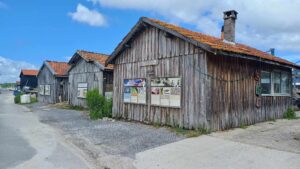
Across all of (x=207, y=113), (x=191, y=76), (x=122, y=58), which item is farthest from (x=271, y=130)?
(x=122, y=58)

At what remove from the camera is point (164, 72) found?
11.6 metres

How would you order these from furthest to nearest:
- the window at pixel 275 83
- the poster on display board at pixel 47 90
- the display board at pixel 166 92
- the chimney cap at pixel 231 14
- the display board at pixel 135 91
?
the poster on display board at pixel 47 90, the chimney cap at pixel 231 14, the window at pixel 275 83, the display board at pixel 135 91, the display board at pixel 166 92

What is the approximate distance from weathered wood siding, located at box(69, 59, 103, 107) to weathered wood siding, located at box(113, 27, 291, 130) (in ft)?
19.9

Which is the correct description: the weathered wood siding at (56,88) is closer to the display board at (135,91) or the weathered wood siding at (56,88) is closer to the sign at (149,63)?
the display board at (135,91)

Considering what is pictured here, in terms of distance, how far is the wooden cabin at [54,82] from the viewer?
2720 centimetres

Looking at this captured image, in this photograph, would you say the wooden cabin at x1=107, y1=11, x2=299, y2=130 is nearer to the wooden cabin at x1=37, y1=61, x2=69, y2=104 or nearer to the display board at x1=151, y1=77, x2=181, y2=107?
the display board at x1=151, y1=77, x2=181, y2=107

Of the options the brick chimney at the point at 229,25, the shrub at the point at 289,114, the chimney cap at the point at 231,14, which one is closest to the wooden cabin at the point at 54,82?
the brick chimney at the point at 229,25

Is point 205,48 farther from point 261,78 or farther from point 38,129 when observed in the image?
point 38,129

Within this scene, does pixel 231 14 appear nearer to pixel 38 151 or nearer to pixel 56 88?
pixel 38 151

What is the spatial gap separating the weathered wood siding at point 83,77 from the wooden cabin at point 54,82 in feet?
12.7

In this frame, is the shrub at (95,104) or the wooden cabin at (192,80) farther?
the shrub at (95,104)

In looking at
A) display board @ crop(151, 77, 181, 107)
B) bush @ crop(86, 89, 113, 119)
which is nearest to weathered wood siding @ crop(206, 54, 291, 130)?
display board @ crop(151, 77, 181, 107)

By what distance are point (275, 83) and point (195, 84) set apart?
6509 millimetres

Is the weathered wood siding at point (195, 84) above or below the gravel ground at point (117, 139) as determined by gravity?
above
